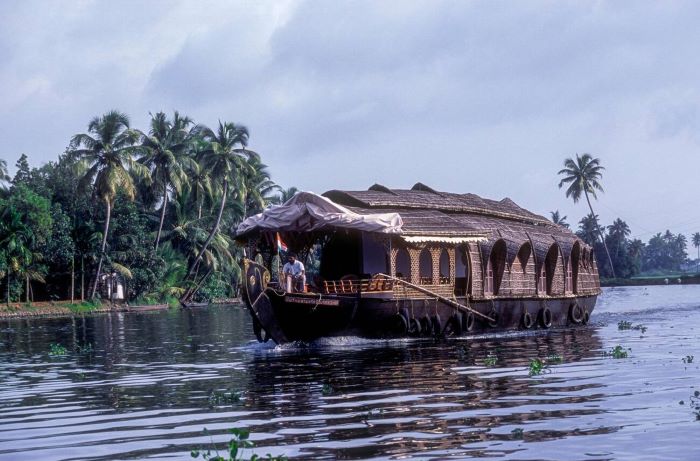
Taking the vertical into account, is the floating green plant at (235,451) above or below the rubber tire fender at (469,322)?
below

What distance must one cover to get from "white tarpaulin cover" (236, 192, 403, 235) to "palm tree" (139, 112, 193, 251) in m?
29.0

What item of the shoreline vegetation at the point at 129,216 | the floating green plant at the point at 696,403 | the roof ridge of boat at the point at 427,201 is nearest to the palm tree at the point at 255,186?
the shoreline vegetation at the point at 129,216

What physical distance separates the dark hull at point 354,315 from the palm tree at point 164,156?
29.9 meters

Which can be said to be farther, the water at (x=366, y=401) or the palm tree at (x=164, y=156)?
the palm tree at (x=164, y=156)

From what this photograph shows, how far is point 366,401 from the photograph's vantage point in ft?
34.3

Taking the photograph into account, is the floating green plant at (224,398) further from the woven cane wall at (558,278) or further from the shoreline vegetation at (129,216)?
the shoreline vegetation at (129,216)

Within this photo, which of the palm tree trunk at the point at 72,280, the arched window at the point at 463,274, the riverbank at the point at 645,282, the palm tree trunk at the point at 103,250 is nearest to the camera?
the arched window at the point at 463,274

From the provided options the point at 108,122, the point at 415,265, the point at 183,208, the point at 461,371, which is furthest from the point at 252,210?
the point at 461,371

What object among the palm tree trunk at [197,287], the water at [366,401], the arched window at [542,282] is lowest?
the water at [366,401]

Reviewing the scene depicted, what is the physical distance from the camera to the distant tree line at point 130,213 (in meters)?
43.5

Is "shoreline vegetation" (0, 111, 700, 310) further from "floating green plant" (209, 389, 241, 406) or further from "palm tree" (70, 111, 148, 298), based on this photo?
"floating green plant" (209, 389, 241, 406)

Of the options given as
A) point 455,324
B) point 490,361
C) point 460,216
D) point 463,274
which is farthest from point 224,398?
point 463,274

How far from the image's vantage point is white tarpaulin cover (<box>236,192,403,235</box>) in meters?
18.4

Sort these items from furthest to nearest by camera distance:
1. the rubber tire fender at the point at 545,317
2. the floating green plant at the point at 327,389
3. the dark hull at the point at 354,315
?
the rubber tire fender at the point at 545,317 < the dark hull at the point at 354,315 < the floating green plant at the point at 327,389
